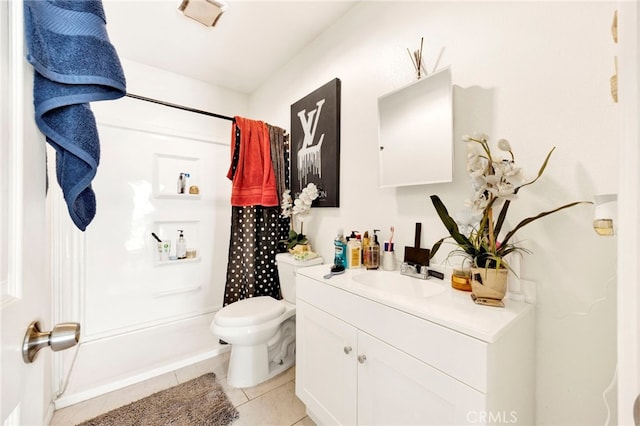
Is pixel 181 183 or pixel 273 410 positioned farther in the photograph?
pixel 181 183

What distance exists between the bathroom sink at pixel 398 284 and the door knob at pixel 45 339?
3.13ft

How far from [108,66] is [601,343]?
1.56 metres

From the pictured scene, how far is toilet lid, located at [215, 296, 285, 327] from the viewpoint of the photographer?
4.84 ft

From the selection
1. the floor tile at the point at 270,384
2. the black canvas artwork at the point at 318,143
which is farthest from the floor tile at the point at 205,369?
the black canvas artwork at the point at 318,143

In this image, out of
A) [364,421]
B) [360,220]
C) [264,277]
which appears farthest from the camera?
[264,277]

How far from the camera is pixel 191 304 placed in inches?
92.0

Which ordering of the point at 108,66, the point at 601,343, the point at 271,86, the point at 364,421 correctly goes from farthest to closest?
the point at 271,86 → the point at 364,421 → the point at 601,343 → the point at 108,66

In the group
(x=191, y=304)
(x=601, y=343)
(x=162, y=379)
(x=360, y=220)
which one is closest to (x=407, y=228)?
(x=360, y=220)

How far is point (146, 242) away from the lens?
2135 millimetres

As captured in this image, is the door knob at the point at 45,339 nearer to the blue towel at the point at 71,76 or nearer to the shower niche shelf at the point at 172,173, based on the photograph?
the blue towel at the point at 71,76

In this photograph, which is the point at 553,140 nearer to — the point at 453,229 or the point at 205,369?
the point at 453,229
